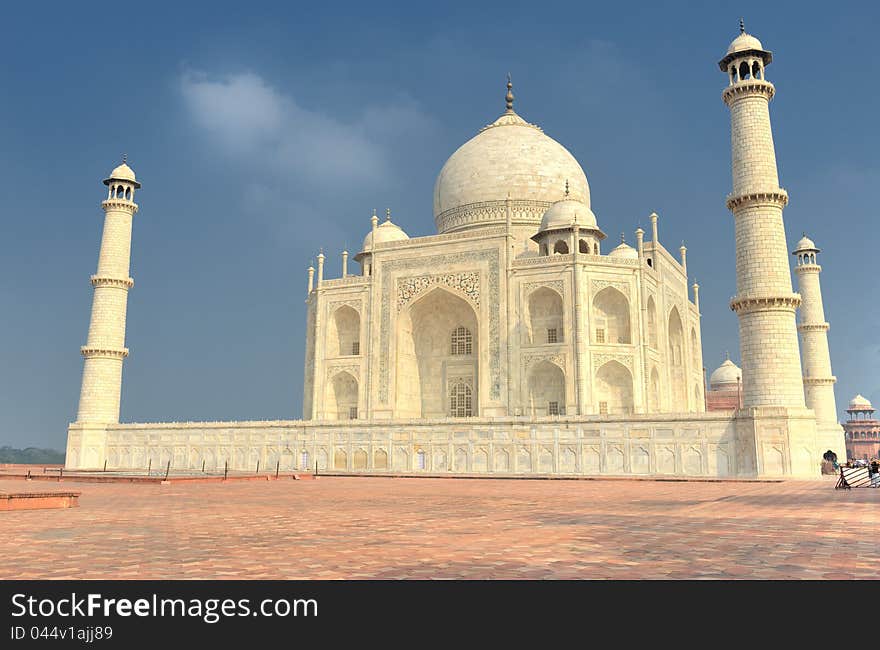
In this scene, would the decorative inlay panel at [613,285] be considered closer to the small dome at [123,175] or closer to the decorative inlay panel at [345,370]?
the decorative inlay panel at [345,370]

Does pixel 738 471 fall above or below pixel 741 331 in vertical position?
below

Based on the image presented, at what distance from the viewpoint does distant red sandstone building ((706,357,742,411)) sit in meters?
44.9

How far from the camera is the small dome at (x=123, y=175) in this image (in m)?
32.1

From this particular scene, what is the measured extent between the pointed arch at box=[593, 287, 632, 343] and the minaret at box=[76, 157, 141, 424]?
1920cm

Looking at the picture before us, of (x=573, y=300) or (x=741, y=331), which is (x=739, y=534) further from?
(x=573, y=300)

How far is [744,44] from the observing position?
22.4 m

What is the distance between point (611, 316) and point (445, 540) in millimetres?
24095

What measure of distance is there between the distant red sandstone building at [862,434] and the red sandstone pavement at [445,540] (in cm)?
5704

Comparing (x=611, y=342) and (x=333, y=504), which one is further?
(x=611, y=342)
